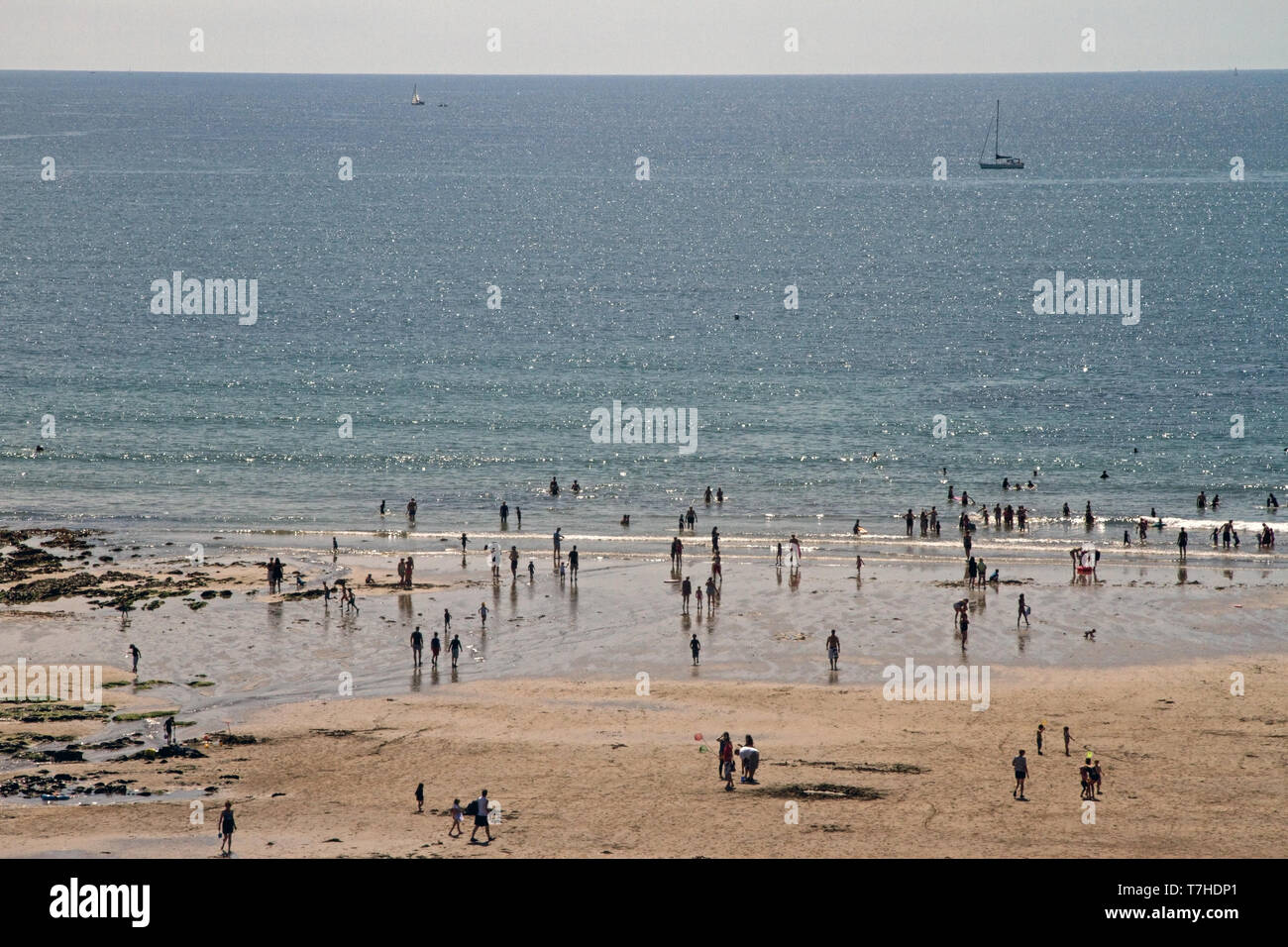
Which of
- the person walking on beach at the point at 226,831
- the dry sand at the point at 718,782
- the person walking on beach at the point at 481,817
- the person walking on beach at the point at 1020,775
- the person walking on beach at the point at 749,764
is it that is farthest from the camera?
the person walking on beach at the point at 749,764

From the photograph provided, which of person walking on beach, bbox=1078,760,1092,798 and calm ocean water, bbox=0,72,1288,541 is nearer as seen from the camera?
person walking on beach, bbox=1078,760,1092,798

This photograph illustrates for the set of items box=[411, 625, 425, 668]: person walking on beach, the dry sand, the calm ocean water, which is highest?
the calm ocean water

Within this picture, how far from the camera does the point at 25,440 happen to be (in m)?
73.6

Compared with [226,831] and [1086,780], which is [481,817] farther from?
[1086,780]

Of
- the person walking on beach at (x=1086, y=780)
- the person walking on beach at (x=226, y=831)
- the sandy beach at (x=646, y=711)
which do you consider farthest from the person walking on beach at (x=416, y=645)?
the person walking on beach at (x=1086, y=780)

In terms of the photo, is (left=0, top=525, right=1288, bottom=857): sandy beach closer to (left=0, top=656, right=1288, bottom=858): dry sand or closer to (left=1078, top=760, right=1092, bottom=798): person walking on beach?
(left=0, top=656, right=1288, bottom=858): dry sand

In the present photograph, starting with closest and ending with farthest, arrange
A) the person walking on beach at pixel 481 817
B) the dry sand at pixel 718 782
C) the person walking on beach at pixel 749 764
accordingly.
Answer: the dry sand at pixel 718 782 < the person walking on beach at pixel 481 817 < the person walking on beach at pixel 749 764

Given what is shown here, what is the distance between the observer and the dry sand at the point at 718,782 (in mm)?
28266

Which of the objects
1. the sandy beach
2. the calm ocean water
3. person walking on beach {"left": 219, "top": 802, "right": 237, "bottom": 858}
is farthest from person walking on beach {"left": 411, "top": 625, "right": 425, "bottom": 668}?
the calm ocean water

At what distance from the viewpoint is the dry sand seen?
28.3m

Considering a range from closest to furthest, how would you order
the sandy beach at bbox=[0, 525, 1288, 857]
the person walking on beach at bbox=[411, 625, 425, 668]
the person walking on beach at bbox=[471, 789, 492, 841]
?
the person walking on beach at bbox=[471, 789, 492, 841], the sandy beach at bbox=[0, 525, 1288, 857], the person walking on beach at bbox=[411, 625, 425, 668]

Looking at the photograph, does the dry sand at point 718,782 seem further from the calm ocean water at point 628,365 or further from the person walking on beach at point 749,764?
the calm ocean water at point 628,365

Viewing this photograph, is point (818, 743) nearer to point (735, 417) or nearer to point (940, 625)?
point (940, 625)
